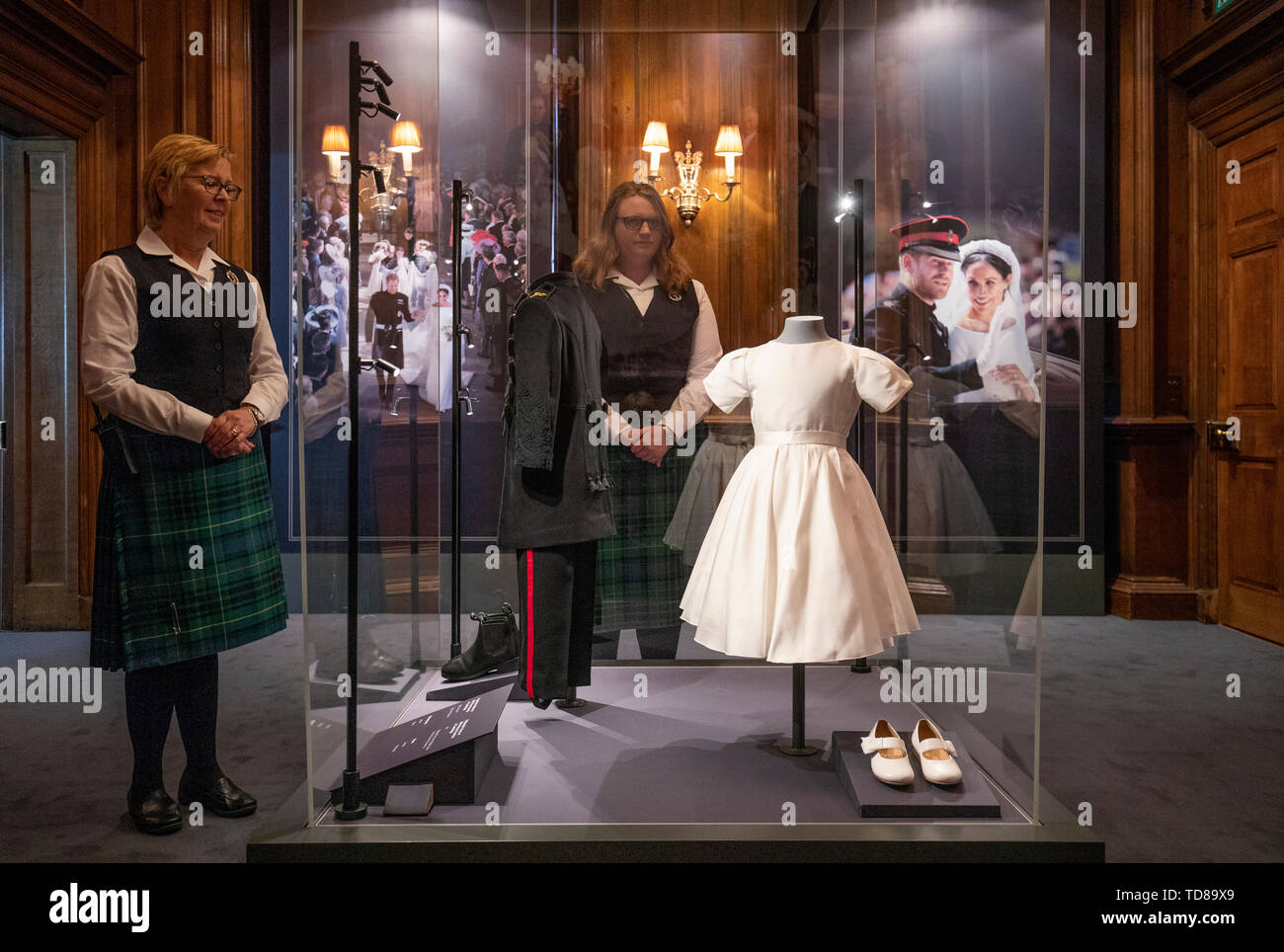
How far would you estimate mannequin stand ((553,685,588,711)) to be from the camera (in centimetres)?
293

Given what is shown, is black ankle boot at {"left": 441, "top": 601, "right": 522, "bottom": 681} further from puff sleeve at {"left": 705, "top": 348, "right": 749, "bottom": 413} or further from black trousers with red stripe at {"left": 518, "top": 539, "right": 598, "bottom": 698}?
puff sleeve at {"left": 705, "top": 348, "right": 749, "bottom": 413}

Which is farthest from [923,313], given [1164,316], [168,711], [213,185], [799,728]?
[1164,316]

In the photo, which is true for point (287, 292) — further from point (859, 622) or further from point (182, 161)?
point (859, 622)

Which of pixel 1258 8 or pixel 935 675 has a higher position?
pixel 1258 8

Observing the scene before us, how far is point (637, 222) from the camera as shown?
2.81 m

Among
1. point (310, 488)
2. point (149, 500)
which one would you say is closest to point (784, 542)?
point (310, 488)

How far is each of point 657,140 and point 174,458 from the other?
1.62 metres

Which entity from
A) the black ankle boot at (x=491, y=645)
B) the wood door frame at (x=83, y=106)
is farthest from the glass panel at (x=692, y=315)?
the wood door frame at (x=83, y=106)

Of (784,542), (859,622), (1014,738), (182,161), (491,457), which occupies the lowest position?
(1014,738)

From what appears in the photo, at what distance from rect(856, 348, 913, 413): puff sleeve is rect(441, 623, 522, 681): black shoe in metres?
1.47

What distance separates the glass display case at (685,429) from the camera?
229 cm

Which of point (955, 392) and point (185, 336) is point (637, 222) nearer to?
point (955, 392)

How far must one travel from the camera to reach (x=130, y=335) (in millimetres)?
2342
